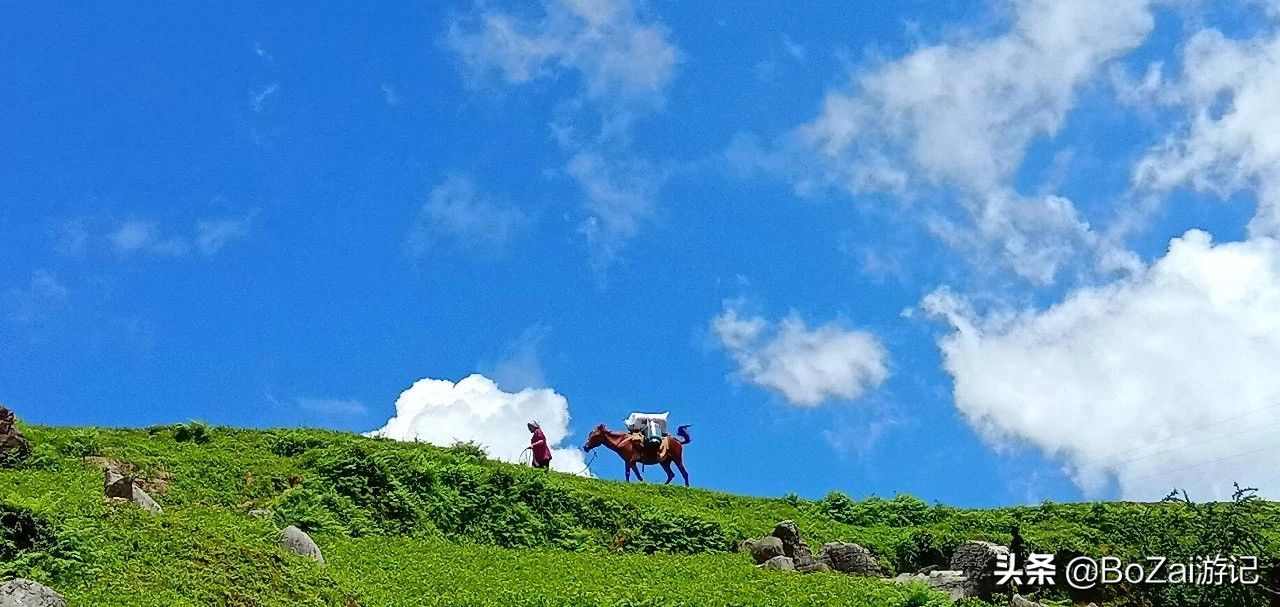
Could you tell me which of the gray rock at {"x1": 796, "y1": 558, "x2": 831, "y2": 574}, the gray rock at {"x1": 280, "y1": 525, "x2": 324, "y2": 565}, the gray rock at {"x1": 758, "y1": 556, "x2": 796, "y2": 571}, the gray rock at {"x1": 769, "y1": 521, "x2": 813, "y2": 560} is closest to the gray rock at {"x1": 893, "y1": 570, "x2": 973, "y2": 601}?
the gray rock at {"x1": 796, "y1": 558, "x2": 831, "y2": 574}

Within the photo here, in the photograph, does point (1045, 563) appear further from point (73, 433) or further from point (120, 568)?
point (73, 433)

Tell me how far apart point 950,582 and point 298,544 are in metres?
11.3

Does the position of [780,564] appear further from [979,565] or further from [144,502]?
[144,502]

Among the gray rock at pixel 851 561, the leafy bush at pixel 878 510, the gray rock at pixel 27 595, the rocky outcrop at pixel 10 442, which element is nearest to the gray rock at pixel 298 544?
the gray rock at pixel 27 595

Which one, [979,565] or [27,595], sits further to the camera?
[979,565]

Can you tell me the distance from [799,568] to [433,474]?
9.00m

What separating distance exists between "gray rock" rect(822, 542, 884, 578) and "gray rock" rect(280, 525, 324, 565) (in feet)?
33.5

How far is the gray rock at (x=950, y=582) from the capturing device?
19812mm

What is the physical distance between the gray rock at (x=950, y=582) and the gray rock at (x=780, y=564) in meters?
2.37

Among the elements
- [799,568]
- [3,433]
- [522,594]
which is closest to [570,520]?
[799,568]

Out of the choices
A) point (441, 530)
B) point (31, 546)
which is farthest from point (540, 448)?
point (31, 546)

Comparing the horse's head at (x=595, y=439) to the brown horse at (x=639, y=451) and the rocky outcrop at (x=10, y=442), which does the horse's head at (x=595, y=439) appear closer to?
the brown horse at (x=639, y=451)

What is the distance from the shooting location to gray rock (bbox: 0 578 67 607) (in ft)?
42.0

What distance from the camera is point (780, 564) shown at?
22328mm
